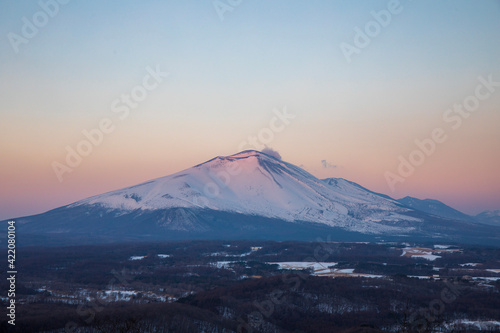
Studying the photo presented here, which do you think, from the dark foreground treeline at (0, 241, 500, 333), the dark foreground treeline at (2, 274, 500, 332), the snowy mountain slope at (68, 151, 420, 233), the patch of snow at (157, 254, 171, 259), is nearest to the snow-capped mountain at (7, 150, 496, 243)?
the snowy mountain slope at (68, 151, 420, 233)

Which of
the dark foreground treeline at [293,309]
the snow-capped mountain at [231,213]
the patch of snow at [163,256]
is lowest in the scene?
the dark foreground treeline at [293,309]

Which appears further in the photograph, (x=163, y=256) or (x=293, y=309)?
(x=163, y=256)

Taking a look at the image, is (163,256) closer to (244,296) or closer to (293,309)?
(244,296)

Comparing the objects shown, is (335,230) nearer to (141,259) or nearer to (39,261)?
(141,259)

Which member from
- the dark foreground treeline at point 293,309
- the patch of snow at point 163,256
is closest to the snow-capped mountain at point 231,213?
the patch of snow at point 163,256

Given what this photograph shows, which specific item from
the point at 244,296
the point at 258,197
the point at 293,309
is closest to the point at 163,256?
the point at 244,296

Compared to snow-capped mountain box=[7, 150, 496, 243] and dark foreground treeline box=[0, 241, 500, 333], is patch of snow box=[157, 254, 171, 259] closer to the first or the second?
dark foreground treeline box=[0, 241, 500, 333]

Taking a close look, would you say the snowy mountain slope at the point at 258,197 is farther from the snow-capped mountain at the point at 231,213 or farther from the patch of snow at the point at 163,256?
the patch of snow at the point at 163,256
